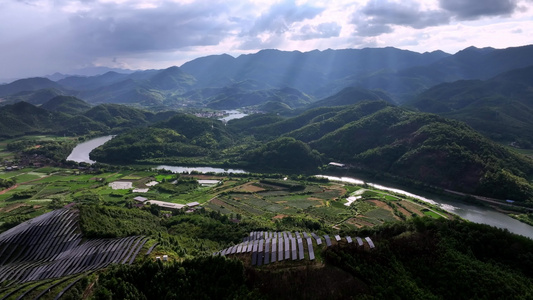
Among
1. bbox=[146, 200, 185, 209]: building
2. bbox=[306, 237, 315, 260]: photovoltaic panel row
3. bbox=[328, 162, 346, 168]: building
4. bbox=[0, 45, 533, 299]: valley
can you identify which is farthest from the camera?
bbox=[328, 162, 346, 168]: building

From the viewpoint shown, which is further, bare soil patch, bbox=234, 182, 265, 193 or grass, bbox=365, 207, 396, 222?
bare soil patch, bbox=234, 182, 265, 193

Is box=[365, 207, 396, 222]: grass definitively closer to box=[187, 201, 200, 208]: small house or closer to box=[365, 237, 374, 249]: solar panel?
A: box=[365, 237, 374, 249]: solar panel

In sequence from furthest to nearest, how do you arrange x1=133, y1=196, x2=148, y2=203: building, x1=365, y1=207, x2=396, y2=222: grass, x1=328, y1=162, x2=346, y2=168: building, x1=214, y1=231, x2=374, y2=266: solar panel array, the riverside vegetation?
x1=328, y1=162, x2=346, y2=168: building → x1=133, y1=196, x2=148, y2=203: building → x1=365, y1=207, x2=396, y2=222: grass → x1=214, y1=231, x2=374, y2=266: solar panel array → the riverside vegetation

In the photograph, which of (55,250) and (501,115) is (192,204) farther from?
(501,115)

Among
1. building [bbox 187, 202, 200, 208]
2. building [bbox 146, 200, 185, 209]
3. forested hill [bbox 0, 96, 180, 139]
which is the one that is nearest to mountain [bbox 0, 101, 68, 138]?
forested hill [bbox 0, 96, 180, 139]

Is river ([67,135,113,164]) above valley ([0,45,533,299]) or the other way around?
the other way around

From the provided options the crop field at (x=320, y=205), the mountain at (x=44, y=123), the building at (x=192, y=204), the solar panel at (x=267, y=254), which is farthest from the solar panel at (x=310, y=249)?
the mountain at (x=44, y=123)

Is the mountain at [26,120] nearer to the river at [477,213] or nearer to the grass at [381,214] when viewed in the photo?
the grass at [381,214]

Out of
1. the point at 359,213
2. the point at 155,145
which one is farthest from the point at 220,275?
the point at 155,145

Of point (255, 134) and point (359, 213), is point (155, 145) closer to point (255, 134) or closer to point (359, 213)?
point (255, 134)
